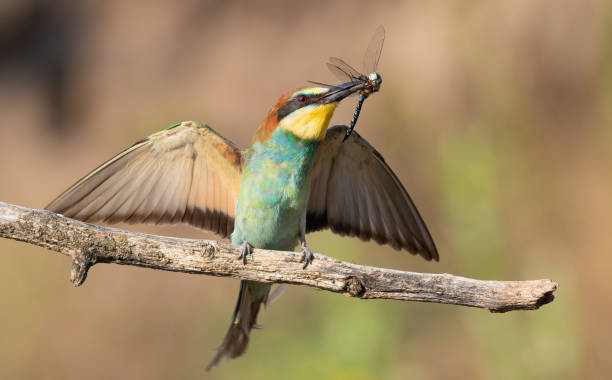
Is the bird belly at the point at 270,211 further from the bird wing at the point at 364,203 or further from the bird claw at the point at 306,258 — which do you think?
the bird claw at the point at 306,258

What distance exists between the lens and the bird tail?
7.88ft

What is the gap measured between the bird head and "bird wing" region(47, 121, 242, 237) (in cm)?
24

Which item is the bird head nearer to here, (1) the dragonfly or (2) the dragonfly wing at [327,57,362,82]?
(1) the dragonfly

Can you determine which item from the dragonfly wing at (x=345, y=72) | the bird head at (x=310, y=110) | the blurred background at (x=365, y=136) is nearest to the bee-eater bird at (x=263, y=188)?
the bird head at (x=310, y=110)

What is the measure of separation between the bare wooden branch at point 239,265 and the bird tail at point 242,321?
54cm

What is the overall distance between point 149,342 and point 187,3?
2188mm

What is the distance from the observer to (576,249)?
3602mm

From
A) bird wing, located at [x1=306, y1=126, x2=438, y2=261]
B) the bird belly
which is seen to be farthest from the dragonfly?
the bird belly

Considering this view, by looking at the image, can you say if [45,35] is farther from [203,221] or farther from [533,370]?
[533,370]

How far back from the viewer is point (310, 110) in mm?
2213

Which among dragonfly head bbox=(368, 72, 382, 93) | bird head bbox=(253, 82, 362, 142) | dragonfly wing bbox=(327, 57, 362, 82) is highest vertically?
Result: dragonfly wing bbox=(327, 57, 362, 82)

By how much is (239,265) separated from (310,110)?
2.08ft

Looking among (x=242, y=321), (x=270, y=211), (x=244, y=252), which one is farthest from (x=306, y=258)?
(x=242, y=321)

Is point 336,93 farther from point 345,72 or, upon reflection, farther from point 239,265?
point 239,265
